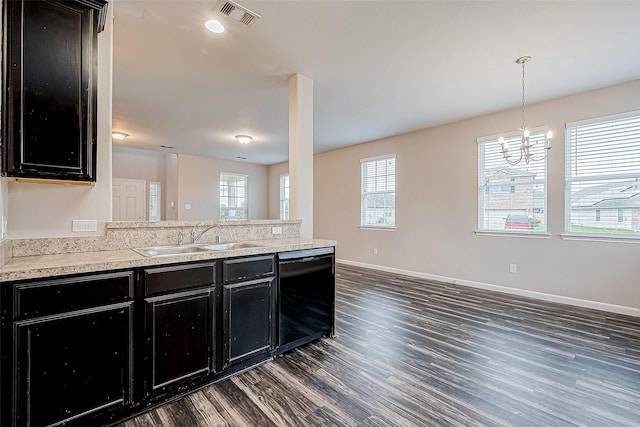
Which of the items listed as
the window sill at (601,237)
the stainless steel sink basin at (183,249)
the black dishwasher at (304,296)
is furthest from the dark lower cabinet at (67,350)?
the window sill at (601,237)

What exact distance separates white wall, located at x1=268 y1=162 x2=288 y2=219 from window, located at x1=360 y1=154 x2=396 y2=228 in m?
3.42

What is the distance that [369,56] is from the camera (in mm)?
2852

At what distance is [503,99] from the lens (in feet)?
12.9

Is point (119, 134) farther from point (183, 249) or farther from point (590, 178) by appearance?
point (590, 178)

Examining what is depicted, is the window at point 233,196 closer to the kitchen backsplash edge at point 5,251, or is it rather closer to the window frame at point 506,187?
the window frame at point 506,187

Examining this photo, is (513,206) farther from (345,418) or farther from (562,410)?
(345,418)

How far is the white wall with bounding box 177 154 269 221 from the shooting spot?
7824 mm

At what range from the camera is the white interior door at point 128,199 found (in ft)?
25.2

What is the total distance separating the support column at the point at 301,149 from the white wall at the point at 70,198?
169 centimetres

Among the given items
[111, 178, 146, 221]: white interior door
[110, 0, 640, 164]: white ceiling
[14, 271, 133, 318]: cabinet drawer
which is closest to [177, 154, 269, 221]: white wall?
[111, 178, 146, 221]: white interior door

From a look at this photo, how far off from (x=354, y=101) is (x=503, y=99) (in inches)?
79.5

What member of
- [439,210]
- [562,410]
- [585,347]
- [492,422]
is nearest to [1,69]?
[492,422]

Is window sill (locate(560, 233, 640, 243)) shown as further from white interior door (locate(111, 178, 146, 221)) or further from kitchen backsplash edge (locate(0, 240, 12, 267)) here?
white interior door (locate(111, 178, 146, 221))

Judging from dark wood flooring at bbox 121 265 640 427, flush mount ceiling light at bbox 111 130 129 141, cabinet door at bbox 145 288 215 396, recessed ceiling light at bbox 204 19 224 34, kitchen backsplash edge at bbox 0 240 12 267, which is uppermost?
recessed ceiling light at bbox 204 19 224 34
